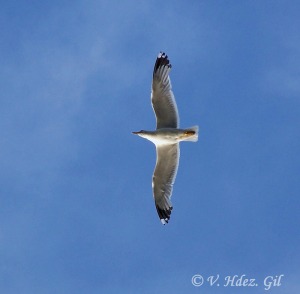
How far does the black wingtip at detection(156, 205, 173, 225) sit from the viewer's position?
1928 cm

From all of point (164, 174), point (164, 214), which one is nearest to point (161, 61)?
point (164, 174)

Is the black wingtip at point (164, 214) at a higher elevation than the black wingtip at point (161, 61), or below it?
below

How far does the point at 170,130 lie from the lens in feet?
59.9

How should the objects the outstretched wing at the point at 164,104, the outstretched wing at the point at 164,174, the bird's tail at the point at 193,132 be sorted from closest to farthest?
the bird's tail at the point at 193,132
the outstretched wing at the point at 164,104
the outstretched wing at the point at 164,174

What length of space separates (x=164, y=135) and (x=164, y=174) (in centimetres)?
129

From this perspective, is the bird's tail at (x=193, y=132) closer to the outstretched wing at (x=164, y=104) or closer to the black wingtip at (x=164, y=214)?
the outstretched wing at (x=164, y=104)

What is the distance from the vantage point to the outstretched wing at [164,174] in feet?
62.0

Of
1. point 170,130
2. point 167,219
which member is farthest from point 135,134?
point 167,219

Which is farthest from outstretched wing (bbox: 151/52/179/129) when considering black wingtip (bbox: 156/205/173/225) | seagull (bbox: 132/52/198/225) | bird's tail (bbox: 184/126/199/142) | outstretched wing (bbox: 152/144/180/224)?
black wingtip (bbox: 156/205/173/225)

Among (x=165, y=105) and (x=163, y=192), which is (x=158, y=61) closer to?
(x=165, y=105)

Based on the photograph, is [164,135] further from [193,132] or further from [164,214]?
[164,214]

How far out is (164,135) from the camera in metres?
18.3

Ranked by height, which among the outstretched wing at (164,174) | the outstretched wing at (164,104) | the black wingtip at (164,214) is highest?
the outstretched wing at (164,104)

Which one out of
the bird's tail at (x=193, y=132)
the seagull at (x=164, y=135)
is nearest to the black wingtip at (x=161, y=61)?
the seagull at (x=164, y=135)
